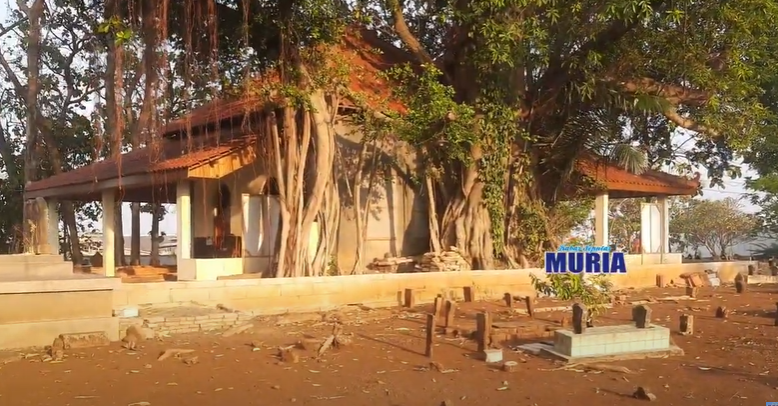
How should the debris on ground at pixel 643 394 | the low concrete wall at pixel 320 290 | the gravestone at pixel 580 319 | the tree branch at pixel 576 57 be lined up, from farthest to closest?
the tree branch at pixel 576 57 → the low concrete wall at pixel 320 290 → the gravestone at pixel 580 319 → the debris on ground at pixel 643 394

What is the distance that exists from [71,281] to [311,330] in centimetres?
313

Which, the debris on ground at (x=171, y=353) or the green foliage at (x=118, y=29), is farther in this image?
the green foliage at (x=118, y=29)

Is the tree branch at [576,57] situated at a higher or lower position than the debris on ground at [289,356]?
higher

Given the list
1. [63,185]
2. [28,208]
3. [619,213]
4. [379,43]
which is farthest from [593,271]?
[619,213]

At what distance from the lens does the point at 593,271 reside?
9.01m

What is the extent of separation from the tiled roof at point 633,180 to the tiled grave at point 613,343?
362 inches

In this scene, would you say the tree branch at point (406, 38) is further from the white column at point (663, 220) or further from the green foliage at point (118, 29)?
the white column at point (663, 220)

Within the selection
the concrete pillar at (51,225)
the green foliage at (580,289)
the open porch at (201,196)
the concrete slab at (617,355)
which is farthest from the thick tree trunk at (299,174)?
the concrete pillar at (51,225)

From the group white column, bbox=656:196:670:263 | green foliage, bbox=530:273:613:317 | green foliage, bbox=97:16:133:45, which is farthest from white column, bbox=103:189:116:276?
white column, bbox=656:196:670:263

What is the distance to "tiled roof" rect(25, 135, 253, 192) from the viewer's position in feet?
41.0

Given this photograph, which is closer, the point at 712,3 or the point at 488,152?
the point at 712,3

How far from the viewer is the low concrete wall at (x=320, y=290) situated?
10.8 m

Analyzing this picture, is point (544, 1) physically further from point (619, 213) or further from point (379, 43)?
point (619, 213)

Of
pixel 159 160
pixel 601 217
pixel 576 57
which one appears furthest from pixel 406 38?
pixel 601 217
